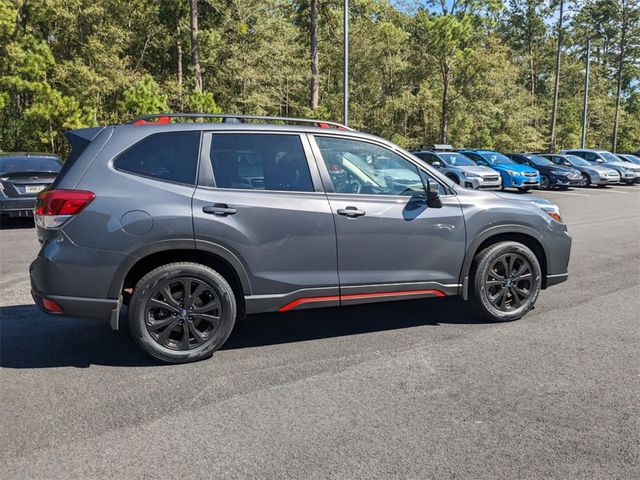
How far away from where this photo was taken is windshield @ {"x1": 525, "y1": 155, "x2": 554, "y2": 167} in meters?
24.2

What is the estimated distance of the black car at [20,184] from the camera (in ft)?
34.7

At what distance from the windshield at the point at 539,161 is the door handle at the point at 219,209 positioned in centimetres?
2258

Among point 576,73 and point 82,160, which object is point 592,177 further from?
point 576,73

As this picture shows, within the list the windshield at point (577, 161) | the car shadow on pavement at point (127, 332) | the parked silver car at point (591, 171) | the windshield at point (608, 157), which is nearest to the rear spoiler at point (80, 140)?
the car shadow on pavement at point (127, 332)

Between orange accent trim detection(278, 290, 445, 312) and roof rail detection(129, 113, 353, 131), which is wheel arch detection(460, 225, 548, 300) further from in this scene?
roof rail detection(129, 113, 353, 131)

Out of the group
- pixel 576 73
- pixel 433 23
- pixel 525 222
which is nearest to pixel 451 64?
pixel 433 23

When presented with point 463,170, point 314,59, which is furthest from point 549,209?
point 314,59

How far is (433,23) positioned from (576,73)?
2492 cm

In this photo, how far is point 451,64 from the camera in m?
36.8

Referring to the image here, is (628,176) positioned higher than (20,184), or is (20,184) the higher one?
(20,184)

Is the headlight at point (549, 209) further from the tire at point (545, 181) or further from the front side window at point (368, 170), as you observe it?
the tire at point (545, 181)

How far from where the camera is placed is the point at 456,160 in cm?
2083

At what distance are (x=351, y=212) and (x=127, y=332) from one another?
7.46 ft

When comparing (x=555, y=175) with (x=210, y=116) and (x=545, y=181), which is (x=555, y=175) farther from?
(x=210, y=116)
